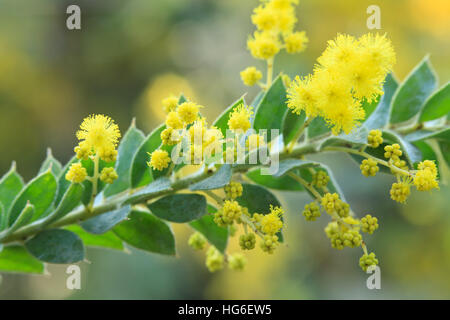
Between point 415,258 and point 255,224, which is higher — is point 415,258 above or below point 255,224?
above

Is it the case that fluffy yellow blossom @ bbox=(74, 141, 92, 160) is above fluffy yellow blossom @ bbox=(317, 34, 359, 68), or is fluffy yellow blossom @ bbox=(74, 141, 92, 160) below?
below

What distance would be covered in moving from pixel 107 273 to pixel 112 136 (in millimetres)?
3721

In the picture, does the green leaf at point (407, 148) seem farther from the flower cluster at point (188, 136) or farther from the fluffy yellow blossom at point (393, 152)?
the flower cluster at point (188, 136)

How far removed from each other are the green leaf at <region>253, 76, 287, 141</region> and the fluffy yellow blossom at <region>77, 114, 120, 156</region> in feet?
0.80

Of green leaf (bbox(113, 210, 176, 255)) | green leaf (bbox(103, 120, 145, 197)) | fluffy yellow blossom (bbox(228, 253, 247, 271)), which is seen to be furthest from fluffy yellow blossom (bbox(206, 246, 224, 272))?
green leaf (bbox(103, 120, 145, 197))

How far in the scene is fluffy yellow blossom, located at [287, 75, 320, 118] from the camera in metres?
0.77

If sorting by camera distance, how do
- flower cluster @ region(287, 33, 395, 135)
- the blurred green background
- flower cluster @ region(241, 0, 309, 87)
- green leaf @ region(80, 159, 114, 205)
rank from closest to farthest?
1. flower cluster @ region(287, 33, 395, 135)
2. green leaf @ region(80, 159, 114, 205)
3. flower cluster @ region(241, 0, 309, 87)
4. the blurred green background

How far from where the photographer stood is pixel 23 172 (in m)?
5.18

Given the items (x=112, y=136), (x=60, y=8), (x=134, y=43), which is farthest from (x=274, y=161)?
(x=60, y=8)

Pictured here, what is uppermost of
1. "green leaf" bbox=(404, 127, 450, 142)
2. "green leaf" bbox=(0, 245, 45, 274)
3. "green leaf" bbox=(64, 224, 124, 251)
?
"green leaf" bbox=(404, 127, 450, 142)

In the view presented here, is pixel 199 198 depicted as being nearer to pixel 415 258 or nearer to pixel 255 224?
pixel 255 224

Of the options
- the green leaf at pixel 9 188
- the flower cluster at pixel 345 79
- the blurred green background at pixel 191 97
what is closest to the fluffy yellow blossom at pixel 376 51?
the flower cluster at pixel 345 79

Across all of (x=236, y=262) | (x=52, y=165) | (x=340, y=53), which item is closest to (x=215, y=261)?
(x=236, y=262)

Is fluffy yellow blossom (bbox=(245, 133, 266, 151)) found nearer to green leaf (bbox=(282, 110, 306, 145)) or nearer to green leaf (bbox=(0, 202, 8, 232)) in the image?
green leaf (bbox=(282, 110, 306, 145))
